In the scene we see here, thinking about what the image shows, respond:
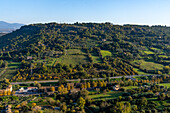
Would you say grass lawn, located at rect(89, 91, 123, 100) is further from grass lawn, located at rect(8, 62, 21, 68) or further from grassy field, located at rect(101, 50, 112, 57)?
grass lawn, located at rect(8, 62, 21, 68)

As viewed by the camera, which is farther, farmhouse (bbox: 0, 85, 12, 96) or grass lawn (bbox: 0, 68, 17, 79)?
grass lawn (bbox: 0, 68, 17, 79)

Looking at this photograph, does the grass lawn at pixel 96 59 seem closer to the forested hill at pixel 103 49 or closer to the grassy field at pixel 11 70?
the forested hill at pixel 103 49

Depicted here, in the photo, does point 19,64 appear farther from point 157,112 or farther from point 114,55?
point 157,112

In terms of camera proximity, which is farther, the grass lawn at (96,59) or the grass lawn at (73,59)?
the grass lawn at (96,59)

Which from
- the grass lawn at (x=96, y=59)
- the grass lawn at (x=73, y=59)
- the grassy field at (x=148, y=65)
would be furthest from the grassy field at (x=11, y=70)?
the grassy field at (x=148, y=65)

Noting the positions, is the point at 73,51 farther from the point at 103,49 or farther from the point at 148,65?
the point at 148,65

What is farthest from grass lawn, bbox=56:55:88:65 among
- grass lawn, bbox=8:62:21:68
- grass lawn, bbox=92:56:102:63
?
grass lawn, bbox=8:62:21:68

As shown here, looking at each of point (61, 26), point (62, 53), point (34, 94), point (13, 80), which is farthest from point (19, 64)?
point (61, 26)

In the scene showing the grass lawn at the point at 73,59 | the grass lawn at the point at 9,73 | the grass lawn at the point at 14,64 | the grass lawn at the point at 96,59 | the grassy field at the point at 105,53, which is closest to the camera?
the grass lawn at the point at 9,73
